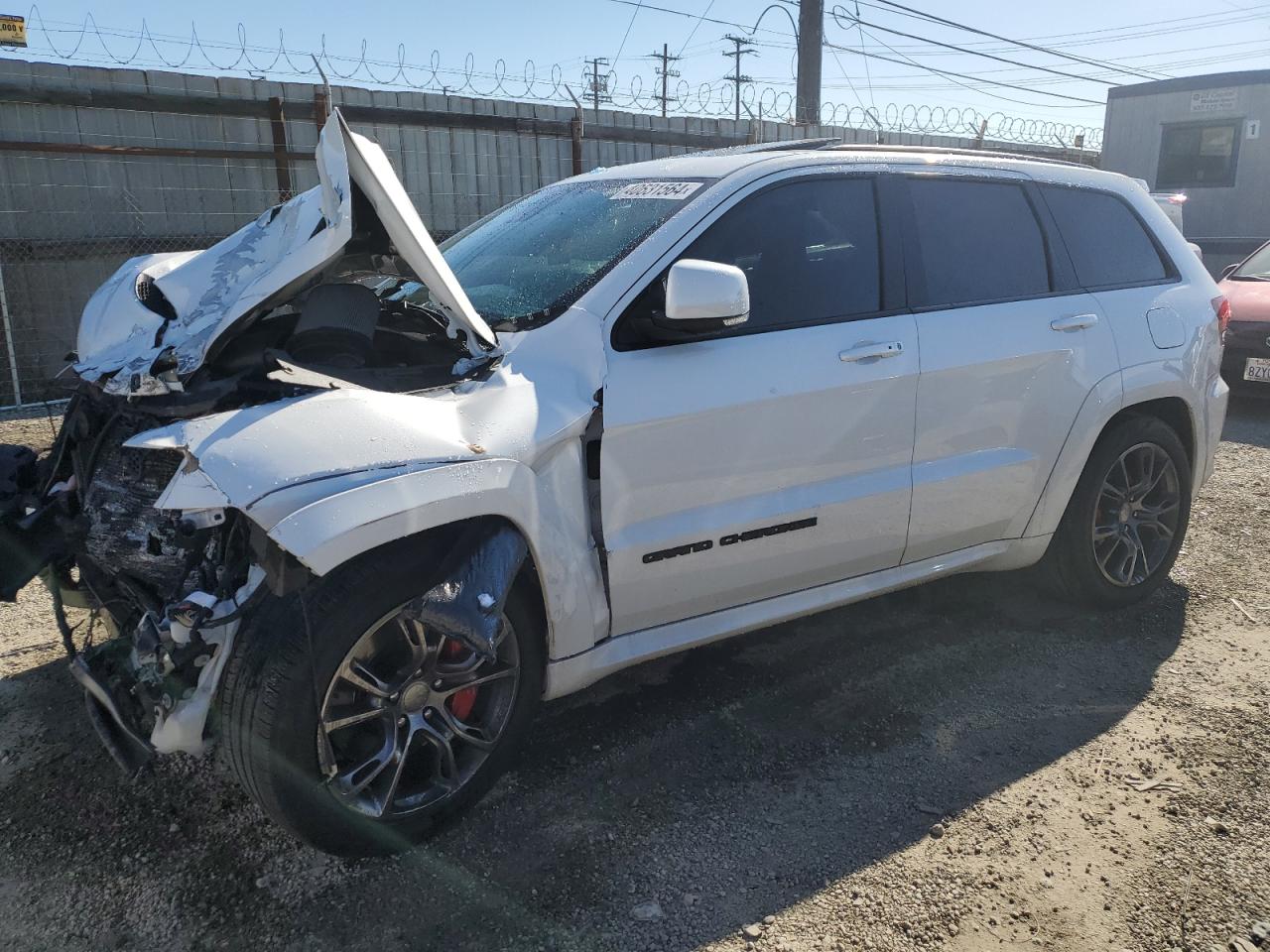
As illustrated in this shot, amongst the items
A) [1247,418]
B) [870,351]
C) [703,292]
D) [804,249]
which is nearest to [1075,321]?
[870,351]

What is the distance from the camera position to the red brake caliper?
108 inches

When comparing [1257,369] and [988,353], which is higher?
[988,353]

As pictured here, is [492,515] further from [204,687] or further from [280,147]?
[280,147]

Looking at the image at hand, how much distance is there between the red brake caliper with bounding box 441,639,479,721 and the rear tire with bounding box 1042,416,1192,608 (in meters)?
2.68

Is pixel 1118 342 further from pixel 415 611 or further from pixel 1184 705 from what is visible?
pixel 415 611

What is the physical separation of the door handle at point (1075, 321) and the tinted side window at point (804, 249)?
876 millimetres

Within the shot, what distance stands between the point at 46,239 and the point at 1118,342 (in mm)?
8060

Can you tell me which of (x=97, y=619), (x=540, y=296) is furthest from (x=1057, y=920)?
(x=97, y=619)

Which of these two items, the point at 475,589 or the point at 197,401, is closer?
the point at 475,589

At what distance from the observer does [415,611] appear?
2.46 meters

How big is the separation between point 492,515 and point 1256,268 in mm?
9633

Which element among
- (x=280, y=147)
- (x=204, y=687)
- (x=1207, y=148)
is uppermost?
(x=1207, y=148)

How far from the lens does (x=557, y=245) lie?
11.2ft

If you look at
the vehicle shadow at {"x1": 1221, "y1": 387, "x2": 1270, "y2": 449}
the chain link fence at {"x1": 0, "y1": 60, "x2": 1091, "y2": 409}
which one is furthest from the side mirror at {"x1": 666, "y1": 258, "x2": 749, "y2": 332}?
the vehicle shadow at {"x1": 1221, "y1": 387, "x2": 1270, "y2": 449}
